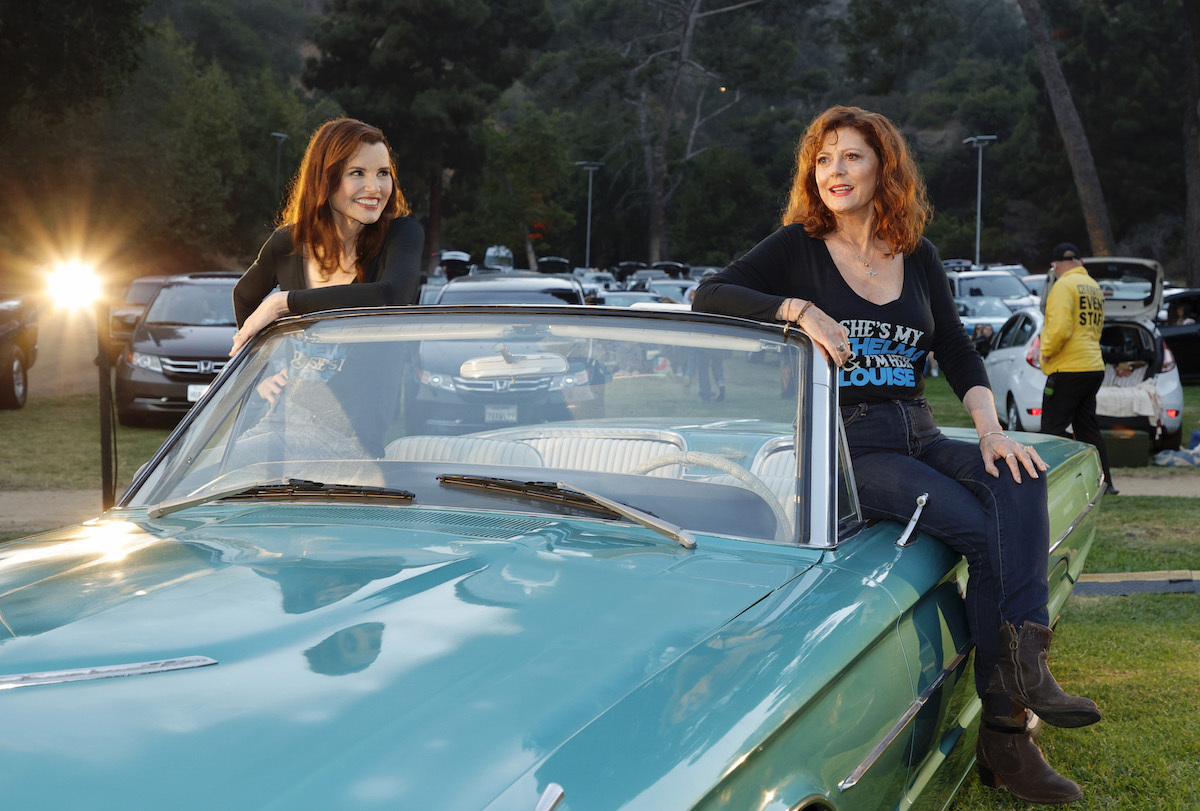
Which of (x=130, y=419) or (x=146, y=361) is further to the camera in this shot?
(x=130, y=419)

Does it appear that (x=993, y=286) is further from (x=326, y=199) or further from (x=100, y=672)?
(x=100, y=672)

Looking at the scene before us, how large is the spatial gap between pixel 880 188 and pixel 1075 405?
710 cm

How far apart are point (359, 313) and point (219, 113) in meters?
59.6

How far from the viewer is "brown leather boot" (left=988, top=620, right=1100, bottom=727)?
118 inches

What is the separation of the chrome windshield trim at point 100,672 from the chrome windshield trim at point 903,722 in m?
1.09

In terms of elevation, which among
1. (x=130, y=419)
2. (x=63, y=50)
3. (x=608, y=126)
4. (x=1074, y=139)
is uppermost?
(x=608, y=126)

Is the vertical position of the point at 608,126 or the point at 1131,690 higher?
the point at 608,126

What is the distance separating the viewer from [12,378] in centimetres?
1650

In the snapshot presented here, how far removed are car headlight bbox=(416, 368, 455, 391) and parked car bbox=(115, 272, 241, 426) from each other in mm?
11457

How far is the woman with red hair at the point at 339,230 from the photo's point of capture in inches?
156

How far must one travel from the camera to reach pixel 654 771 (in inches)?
65.1

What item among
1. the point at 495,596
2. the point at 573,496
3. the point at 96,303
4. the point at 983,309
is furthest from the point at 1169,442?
the point at 495,596

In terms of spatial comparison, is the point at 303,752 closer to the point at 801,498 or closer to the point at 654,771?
the point at 654,771

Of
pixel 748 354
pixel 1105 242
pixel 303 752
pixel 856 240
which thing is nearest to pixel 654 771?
pixel 303 752
